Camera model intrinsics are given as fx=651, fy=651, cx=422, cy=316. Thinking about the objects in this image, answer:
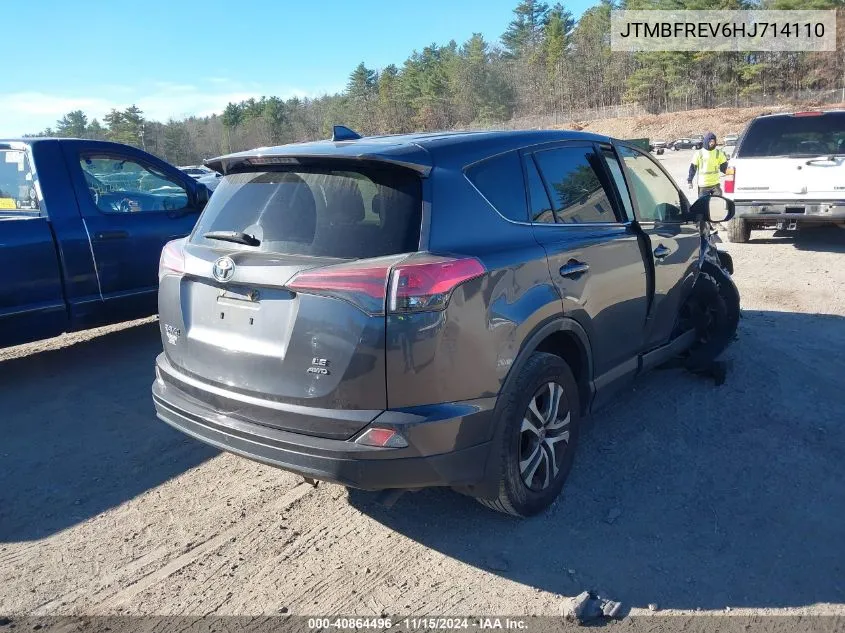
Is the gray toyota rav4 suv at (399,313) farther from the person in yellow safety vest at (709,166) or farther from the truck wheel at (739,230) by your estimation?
the person in yellow safety vest at (709,166)

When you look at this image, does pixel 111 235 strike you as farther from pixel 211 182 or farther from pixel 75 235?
pixel 211 182

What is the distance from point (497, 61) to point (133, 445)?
9636 cm

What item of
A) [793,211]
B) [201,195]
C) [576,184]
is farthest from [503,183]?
[793,211]

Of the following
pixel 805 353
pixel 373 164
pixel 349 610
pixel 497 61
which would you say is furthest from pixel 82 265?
pixel 497 61

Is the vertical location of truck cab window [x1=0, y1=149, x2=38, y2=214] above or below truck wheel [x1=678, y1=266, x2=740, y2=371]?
above

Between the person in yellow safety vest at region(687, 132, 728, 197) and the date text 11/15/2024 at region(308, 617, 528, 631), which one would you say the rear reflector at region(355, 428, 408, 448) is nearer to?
the date text 11/15/2024 at region(308, 617, 528, 631)

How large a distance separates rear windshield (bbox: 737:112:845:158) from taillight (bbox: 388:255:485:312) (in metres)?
9.23

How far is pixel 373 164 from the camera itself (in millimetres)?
2756

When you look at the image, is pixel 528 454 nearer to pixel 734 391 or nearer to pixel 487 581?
pixel 487 581

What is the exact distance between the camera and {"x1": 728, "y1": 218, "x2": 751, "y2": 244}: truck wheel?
1045 cm

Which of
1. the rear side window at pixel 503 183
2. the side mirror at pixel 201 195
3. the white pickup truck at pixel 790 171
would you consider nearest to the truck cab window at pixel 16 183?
the side mirror at pixel 201 195

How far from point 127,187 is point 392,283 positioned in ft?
15.5

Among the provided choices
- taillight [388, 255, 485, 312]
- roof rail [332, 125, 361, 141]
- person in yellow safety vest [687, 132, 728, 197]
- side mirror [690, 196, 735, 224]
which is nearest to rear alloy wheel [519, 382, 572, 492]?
taillight [388, 255, 485, 312]

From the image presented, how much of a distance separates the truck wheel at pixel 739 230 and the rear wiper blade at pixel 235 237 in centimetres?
944
